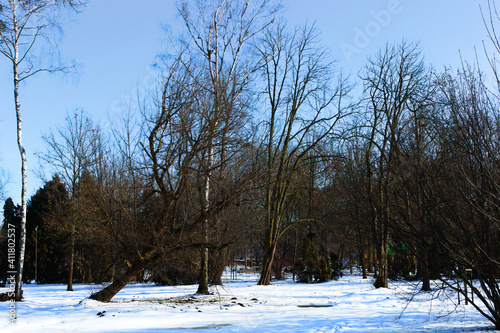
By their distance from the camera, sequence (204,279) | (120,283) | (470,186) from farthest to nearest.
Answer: (204,279) < (120,283) < (470,186)

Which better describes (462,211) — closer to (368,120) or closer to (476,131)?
(476,131)

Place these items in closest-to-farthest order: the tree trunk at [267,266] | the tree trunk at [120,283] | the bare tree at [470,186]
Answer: the bare tree at [470,186], the tree trunk at [120,283], the tree trunk at [267,266]

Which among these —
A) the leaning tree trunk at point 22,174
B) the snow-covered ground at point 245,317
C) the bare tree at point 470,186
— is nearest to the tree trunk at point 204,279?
the snow-covered ground at point 245,317

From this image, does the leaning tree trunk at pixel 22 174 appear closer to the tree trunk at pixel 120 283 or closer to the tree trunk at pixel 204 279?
the tree trunk at pixel 120 283

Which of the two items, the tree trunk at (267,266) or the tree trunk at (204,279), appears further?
the tree trunk at (267,266)

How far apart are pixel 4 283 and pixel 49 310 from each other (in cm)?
2195

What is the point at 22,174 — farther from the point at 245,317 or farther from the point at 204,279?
the point at 245,317

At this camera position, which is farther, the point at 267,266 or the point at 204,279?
the point at 267,266

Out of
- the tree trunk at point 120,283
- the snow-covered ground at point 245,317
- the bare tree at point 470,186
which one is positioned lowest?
the snow-covered ground at point 245,317

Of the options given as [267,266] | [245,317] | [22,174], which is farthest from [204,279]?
[22,174]

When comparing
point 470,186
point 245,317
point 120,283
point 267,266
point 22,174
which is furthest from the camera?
point 267,266

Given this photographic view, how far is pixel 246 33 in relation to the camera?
58.6ft

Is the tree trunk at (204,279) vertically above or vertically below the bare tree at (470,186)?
below

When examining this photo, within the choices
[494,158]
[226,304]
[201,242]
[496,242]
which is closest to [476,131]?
[494,158]
